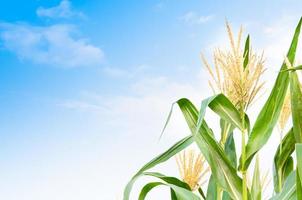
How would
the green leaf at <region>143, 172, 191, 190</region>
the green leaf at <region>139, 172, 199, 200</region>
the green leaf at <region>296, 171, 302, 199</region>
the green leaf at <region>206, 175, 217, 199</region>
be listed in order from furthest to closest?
the green leaf at <region>206, 175, 217, 199</region>
the green leaf at <region>143, 172, 191, 190</region>
the green leaf at <region>139, 172, 199, 200</region>
the green leaf at <region>296, 171, 302, 199</region>

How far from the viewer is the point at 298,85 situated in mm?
1949

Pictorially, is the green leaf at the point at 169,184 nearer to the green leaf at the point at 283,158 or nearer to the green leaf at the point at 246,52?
the green leaf at the point at 283,158

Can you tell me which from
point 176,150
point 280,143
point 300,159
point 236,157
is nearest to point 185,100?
point 176,150

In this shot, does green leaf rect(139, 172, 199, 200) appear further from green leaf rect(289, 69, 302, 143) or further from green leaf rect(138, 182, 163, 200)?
green leaf rect(289, 69, 302, 143)

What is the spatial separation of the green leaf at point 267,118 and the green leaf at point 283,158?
29 cm

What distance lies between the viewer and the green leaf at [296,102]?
1.94m

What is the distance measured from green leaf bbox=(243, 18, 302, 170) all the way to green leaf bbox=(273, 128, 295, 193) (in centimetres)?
29

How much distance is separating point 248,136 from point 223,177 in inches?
8.0

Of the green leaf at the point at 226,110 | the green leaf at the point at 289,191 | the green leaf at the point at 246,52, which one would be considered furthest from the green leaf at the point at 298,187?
the green leaf at the point at 246,52

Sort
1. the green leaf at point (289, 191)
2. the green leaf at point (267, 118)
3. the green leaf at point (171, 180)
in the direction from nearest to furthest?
the green leaf at point (289, 191) → the green leaf at point (267, 118) → the green leaf at point (171, 180)

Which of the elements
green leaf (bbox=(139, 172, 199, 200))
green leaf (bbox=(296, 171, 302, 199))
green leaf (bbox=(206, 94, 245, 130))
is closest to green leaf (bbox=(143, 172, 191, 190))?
green leaf (bbox=(139, 172, 199, 200))

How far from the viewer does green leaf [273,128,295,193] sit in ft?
7.09

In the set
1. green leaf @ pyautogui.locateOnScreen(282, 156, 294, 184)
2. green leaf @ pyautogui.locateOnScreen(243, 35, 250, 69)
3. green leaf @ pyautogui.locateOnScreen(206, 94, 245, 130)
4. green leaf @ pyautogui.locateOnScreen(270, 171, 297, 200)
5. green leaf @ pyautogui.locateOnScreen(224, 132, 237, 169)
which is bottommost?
green leaf @ pyautogui.locateOnScreen(270, 171, 297, 200)

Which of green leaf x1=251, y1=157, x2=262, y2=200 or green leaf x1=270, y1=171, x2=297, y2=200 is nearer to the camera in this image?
green leaf x1=270, y1=171, x2=297, y2=200
